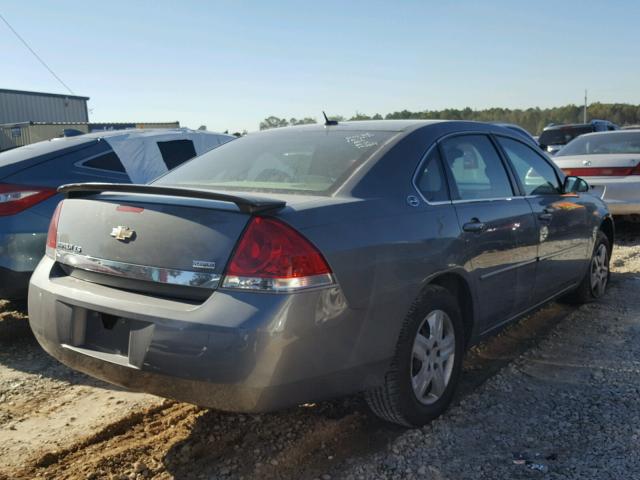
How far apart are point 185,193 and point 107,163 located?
122 inches

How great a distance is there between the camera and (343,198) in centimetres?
277

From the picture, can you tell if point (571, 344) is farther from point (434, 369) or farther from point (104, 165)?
point (104, 165)

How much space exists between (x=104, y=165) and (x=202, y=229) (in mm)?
3259

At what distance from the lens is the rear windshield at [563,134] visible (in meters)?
16.7

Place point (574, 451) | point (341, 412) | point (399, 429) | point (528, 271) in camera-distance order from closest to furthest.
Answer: point (574, 451), point (399, 429), point (341, 412), point (528, 271)

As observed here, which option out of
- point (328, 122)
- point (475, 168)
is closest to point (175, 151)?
point (328, 122)

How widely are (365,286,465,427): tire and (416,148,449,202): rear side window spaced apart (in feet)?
1.63

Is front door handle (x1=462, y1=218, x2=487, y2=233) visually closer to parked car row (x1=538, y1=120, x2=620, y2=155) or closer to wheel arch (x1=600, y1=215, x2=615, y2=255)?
wheel arch (x1=600, y1=215, x2=615, y2=255)

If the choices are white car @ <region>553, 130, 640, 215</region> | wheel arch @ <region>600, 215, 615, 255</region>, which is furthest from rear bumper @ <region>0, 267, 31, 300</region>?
white car @ <region>553, 130, 640, 215</region>

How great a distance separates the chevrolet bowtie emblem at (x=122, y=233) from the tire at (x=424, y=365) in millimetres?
1322

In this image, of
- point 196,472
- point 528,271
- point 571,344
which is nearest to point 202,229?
point 196,472

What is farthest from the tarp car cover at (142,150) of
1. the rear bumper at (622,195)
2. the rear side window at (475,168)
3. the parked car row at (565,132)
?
the parked car row at (565,132)

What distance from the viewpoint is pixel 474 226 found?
338 centimetres

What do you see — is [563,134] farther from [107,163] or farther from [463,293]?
[463,293]
